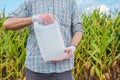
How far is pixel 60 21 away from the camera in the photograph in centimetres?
235

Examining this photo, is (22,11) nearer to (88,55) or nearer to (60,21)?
(60,21)

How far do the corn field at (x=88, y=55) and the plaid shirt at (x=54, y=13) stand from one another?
1.71 meters

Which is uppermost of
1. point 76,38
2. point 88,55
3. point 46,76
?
point 76,38

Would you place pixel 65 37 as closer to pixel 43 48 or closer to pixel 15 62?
pixel 43 48

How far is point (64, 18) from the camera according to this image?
2.37 meters

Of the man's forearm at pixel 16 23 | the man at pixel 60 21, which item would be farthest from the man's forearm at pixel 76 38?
the man's forearm at pixel 16 23

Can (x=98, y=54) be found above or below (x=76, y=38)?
below

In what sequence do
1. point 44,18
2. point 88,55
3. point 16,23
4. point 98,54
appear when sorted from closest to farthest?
point 44,18, point 16,23, point 98,54, point 88,55

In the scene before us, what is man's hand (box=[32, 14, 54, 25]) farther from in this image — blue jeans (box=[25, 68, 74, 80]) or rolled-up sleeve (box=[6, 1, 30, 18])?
blue jeans (box=[25, 68, 74, 80])

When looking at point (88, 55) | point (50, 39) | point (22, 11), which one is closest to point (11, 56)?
point (88, 55)

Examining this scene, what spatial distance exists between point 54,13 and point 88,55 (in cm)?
215

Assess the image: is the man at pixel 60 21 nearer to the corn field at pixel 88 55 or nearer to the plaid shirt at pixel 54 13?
the plaid shirt at pixel 54 13

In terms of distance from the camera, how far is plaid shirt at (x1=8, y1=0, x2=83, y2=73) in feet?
7.57

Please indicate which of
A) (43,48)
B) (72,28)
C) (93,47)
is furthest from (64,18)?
(93,47)
